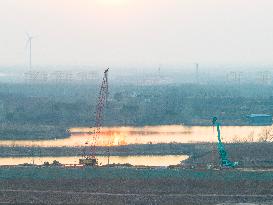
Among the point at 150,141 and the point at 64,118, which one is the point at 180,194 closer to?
the point at 150,141

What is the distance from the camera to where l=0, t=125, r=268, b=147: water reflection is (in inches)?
1211

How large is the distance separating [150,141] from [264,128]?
6.91 metres

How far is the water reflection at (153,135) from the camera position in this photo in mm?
30750

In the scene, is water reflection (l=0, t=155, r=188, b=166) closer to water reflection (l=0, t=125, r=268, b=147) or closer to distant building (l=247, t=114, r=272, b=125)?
water reflection (l=0, t=125, r=268, b=147)

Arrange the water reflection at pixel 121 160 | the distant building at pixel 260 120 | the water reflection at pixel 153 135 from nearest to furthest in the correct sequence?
1. the water reflection at pixel 121 160
2. the water reflection at pixel 153 135
3. the distant building at pixel 260 120

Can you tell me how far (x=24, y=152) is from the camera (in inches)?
1113

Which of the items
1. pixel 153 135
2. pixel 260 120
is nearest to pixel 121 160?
pixel 153 135

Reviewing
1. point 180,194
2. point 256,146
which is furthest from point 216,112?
point 180,194

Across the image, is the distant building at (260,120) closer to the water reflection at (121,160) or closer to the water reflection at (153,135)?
the water reflection at (153,135)

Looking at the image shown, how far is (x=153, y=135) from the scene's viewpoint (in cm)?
3338

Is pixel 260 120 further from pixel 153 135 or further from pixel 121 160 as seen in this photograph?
pixel 121 160

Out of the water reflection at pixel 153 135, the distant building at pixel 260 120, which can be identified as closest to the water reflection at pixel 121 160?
the water reflection at pixel 153 135

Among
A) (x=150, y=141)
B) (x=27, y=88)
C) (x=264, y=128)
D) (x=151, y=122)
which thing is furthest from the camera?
(x=27, y=88)

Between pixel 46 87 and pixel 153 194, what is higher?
pixel 46 87
